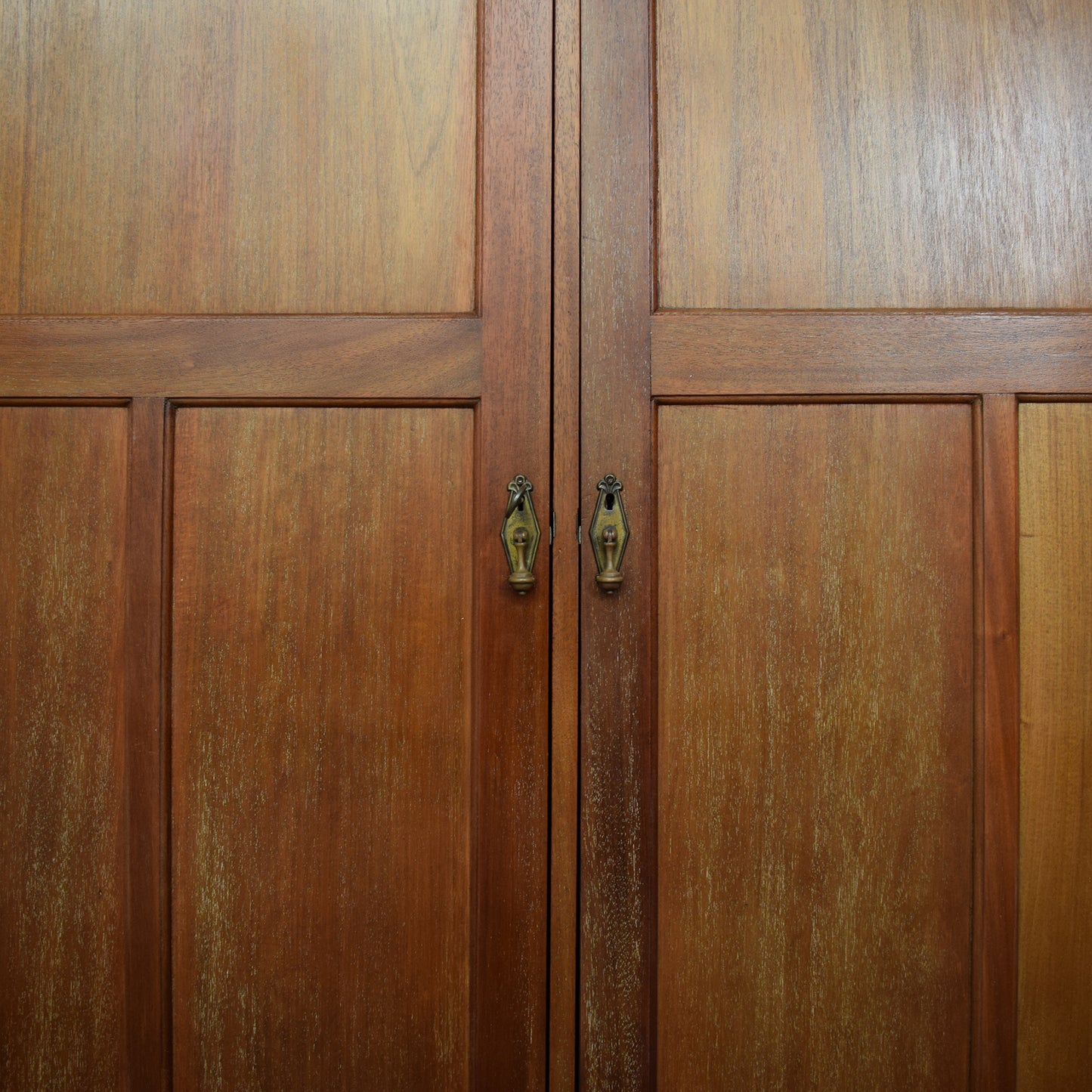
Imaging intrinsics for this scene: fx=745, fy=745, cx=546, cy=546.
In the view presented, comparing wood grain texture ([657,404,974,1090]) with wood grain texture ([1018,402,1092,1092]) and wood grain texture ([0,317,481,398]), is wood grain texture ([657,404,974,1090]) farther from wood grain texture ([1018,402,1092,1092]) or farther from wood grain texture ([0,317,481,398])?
wood grain texture ([0,317,481,398])

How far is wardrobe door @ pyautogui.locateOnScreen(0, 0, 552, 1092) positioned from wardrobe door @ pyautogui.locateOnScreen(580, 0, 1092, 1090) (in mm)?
→ 74

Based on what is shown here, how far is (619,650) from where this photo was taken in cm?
62

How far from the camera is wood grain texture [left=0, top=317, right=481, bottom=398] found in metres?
0.62

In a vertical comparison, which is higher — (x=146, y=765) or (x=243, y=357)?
(x=243, y=357)

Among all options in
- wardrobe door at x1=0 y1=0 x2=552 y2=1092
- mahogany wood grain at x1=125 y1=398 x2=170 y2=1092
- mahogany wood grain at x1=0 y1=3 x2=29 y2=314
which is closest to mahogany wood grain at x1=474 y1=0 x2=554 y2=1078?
wardrobe door at x1=0 y1=0 x2=552 y2=1092

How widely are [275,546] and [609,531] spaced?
0.28m

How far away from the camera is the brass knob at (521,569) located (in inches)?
23.4

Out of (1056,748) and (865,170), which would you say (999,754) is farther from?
(865,170)

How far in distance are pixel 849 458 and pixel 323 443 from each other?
17.4 inches

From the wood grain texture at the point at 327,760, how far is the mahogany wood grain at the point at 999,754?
0.43 m

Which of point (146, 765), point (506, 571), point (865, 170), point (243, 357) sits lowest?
point (146, 765)

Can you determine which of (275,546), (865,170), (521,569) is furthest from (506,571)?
(865,170)

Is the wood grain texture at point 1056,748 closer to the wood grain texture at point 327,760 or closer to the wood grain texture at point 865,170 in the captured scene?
the wood grain texture at point 865,170

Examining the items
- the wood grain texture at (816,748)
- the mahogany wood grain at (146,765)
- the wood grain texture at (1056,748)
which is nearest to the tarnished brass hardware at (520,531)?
the wood grain texture at (816,748)
